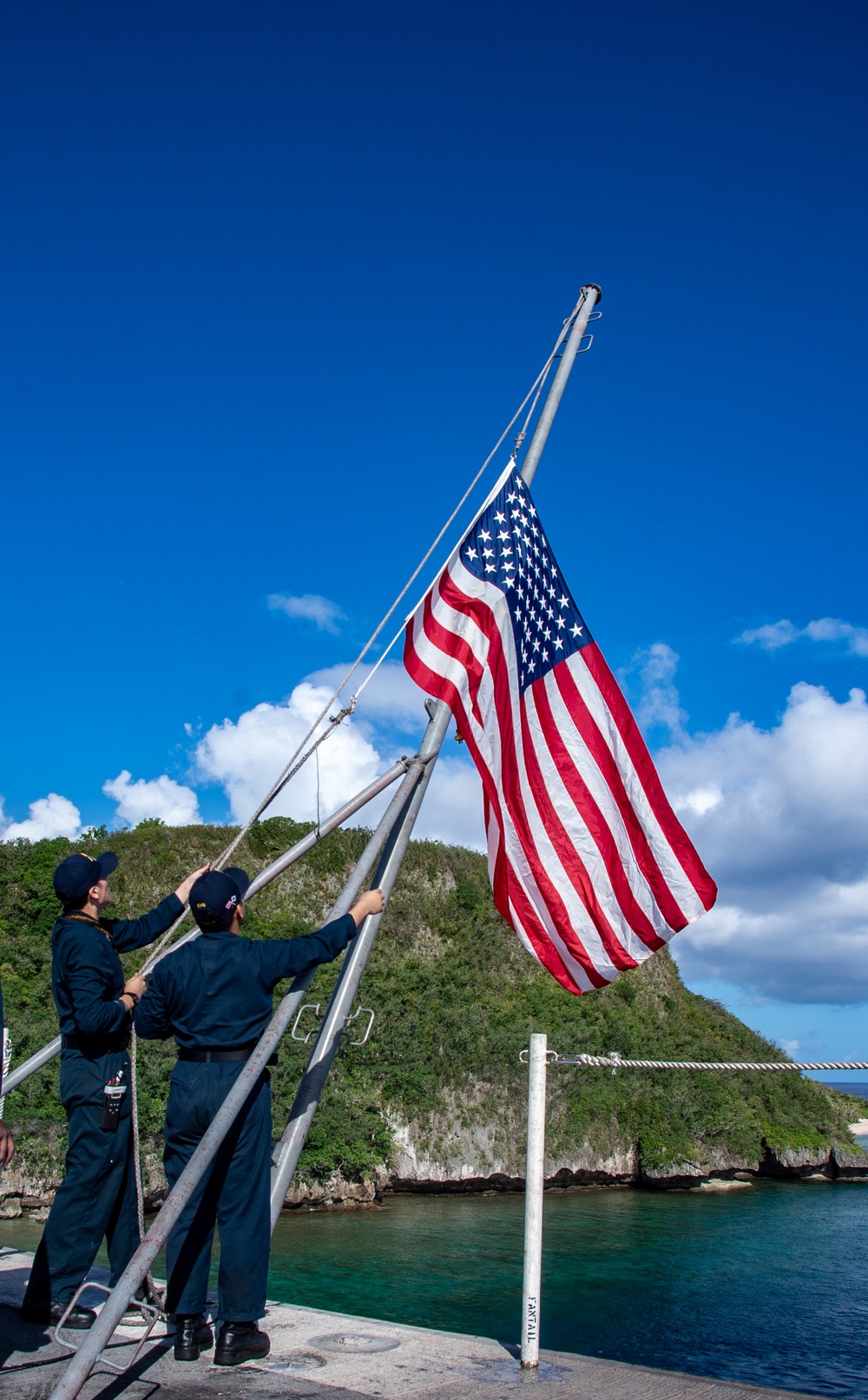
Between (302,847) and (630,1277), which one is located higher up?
(302,847)

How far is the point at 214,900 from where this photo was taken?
4.34 m

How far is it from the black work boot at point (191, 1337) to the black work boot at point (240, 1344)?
14 cm

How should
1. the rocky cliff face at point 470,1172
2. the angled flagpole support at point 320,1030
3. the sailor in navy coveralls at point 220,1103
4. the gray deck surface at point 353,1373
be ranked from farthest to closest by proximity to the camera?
the rocky cliff face at point 470,1172 < the sailor in navy coveralls at point 220,1103 < the gray deck surface at point 353,1373 < the angled flagpole support at point 320,1030

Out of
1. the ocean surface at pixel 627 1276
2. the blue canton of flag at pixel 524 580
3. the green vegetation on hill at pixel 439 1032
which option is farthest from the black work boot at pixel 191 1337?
the green vegetation on hill at pixel 439 1032

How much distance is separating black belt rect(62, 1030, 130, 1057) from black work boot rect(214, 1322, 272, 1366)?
1.31 metres

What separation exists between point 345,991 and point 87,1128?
1319 millimetres

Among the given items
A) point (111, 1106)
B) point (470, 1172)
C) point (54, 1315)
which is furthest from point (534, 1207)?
point (470, 1172)

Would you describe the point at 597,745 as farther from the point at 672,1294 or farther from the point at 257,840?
the point at 257,840

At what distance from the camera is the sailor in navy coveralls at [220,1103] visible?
4.05m

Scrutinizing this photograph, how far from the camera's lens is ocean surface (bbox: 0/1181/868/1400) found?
7.85 meters

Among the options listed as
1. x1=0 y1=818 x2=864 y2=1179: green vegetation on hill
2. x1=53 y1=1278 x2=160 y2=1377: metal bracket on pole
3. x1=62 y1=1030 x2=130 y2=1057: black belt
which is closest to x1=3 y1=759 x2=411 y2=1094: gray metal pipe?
x1=62 y1=1030 x2=130 y2=1057: black belt

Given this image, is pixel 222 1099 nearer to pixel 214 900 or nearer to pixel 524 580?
pixel 214 900

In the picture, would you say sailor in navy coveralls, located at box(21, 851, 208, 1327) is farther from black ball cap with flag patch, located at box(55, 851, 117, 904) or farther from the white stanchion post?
the white stanchion post

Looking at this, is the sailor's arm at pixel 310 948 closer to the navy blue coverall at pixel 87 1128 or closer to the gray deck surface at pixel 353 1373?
the navy blue coverall at pixel 87 1128
